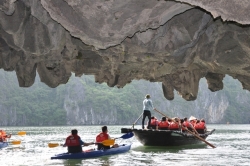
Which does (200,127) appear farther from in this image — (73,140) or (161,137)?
(73,140)

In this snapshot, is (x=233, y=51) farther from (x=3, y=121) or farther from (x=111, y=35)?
(x=3, y=121)

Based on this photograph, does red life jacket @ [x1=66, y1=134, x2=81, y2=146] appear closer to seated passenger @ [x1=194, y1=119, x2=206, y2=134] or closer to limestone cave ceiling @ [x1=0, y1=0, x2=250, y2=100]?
limestone cave ceiling @ [x1=0, y1=0, x2=250, y2=100]

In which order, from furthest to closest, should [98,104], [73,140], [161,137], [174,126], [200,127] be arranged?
1. [98,104]
2. [200,127]
3. [174,126]
4. [161,137]
5. [73,140]

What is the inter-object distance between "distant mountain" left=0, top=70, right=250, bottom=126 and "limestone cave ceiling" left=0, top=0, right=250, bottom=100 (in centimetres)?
14788

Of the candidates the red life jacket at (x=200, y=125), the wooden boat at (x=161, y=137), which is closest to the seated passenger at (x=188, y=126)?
the wooden boat at (x=161, y=137)

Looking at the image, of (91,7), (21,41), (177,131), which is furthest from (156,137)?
(91,7)

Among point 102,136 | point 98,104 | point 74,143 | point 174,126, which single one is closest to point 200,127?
point 174,126

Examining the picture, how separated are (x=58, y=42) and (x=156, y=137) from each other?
47.7ft

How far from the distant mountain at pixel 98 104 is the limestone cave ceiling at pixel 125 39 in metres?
148

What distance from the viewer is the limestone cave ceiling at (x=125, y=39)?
8.52 m

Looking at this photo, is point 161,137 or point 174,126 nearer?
point 161,137

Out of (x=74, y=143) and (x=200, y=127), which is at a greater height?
(x=200, y=127)

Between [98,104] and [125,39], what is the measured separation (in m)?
161

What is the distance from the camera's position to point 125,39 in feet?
38.1
